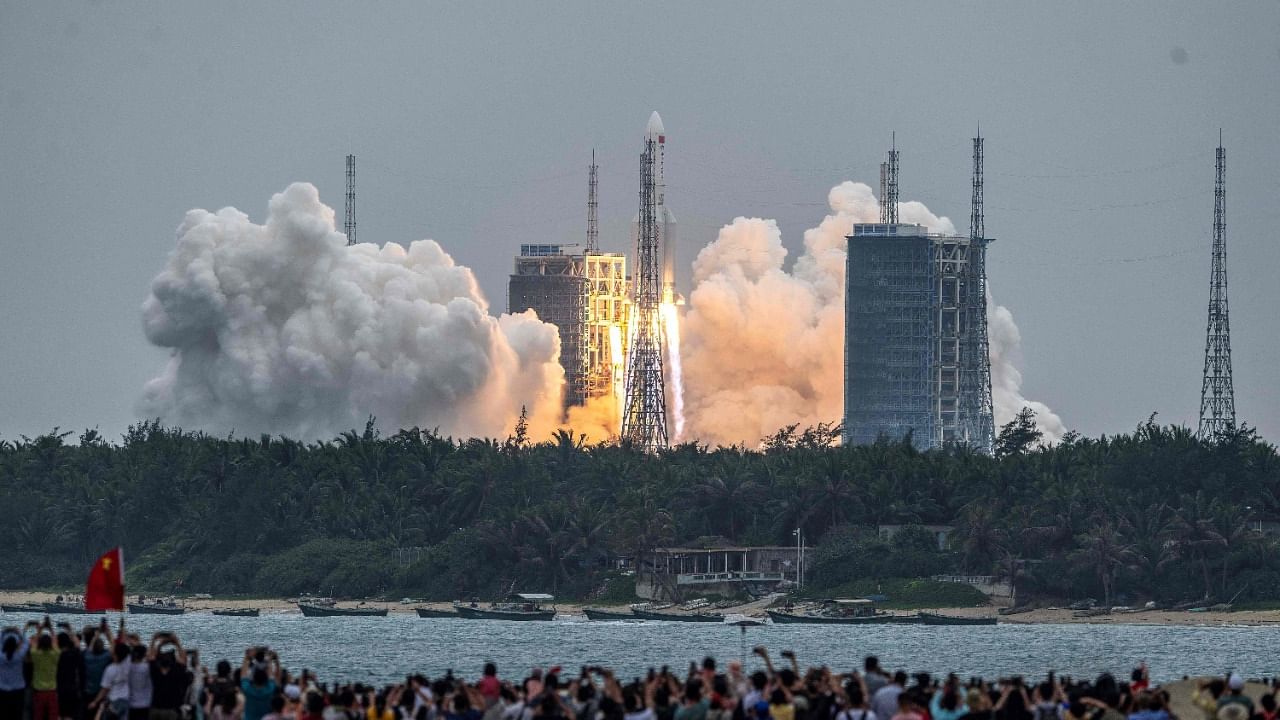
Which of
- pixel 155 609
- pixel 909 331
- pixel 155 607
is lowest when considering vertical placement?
pixel 155 609

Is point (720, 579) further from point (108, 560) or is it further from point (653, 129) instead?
point (108, 560)

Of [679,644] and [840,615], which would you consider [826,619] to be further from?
[679,644]

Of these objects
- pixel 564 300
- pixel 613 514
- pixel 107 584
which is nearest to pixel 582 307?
pixel 564 300

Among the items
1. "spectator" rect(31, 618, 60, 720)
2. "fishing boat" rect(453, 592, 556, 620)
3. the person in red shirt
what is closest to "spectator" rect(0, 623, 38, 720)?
"spectator" rect(31, 618, 60, 720)

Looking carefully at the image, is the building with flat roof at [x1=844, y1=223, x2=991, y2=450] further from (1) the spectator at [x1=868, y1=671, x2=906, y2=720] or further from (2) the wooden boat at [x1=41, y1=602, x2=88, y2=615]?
(1) the spectator at [x1=868, y1=671, x2=906, y2=720]

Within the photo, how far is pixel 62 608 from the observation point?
138375 millimetres

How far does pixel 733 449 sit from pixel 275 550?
28899mm

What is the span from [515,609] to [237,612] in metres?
14.1

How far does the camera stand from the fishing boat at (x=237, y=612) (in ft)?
448

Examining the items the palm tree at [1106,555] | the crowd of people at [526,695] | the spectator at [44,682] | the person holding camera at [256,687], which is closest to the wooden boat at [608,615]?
the palm tree at [1106,555]

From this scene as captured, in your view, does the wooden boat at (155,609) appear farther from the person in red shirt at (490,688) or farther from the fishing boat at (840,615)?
the person in red shirt at (490,688)

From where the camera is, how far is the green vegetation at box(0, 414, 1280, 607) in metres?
134

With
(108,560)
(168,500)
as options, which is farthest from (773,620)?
(108,560)

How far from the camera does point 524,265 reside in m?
196
